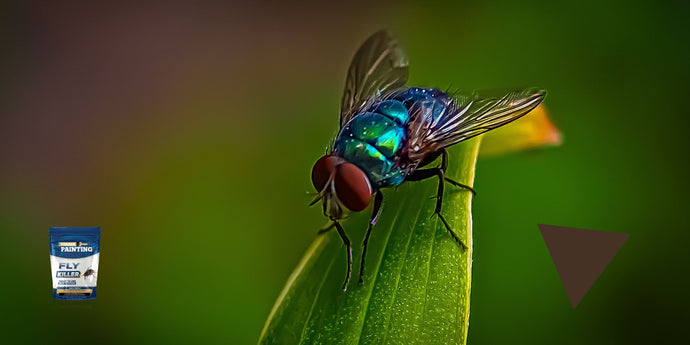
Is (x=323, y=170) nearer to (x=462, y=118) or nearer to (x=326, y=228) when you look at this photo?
(x=326, y=228)

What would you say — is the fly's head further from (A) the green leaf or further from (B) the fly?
(A) the green leaf

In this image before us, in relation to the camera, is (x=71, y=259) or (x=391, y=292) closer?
(x=391, y=292)

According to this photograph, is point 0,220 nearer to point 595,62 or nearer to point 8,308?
point 8,308

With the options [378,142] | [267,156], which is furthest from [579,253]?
[267,156]

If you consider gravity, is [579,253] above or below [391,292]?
below

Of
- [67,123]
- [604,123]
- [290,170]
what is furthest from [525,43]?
[67,123]

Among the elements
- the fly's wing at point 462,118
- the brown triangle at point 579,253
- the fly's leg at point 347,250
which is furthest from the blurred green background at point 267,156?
the fly's leg at point 347,250

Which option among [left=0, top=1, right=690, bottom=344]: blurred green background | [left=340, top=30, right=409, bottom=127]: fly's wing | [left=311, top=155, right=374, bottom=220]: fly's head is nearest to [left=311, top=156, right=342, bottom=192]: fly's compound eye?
[left=311, top=155, right=374, bottom=220]: fly's head
